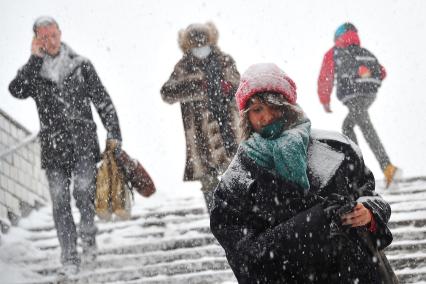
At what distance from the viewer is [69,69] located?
5.52m

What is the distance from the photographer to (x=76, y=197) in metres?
5.38

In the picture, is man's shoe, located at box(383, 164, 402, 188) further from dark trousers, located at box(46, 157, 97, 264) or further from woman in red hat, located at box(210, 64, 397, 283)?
woman in red hat, located at box(210, 64, 397, 283)

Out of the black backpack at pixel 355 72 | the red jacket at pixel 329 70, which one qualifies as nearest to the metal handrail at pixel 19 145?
the red jacket at pixel 329 70

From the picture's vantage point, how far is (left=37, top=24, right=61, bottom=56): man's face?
5453 millimetres

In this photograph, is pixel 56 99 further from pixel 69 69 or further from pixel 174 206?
pixel 174 206

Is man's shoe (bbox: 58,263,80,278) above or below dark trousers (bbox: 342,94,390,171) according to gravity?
below

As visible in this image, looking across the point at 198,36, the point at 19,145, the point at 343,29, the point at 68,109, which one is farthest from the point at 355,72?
the point at 19,145

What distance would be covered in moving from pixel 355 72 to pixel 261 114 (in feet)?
14.4

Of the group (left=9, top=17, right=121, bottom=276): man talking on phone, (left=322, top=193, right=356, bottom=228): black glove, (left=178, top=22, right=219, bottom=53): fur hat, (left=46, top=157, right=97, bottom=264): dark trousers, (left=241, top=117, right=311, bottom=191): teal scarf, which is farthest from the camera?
(left=178, top=22, right=219, bottom=53): fur hat

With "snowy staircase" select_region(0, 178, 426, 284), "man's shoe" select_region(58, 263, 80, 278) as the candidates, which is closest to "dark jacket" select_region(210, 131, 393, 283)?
"snowy staircase" select_region(0, 178, 426, 284)

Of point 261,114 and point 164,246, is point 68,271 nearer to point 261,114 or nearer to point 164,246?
point 164,246

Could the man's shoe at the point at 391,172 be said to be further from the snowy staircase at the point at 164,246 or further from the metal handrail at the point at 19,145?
the metal handrail at the point at 19,145

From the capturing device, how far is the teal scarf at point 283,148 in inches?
85.7

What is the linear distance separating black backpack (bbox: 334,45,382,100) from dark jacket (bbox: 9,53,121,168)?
2368mm
